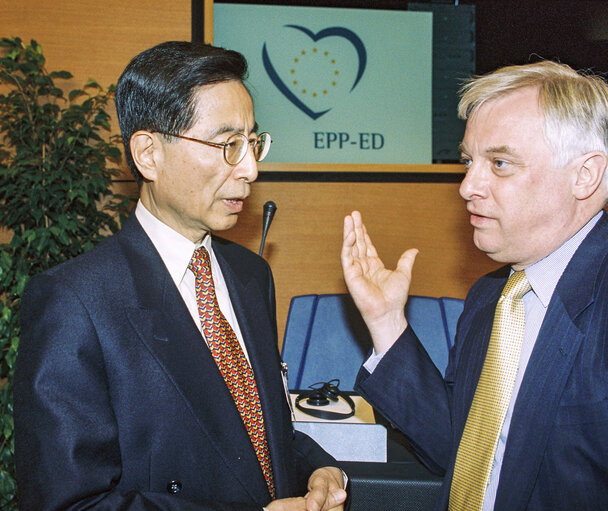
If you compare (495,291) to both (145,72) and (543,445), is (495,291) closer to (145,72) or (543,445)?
(543,445)

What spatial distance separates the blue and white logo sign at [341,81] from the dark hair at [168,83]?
181cm

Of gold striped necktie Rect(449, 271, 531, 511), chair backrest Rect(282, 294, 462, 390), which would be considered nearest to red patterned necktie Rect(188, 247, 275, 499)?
gold striped necktie Rect(449, 271, 531, 511)

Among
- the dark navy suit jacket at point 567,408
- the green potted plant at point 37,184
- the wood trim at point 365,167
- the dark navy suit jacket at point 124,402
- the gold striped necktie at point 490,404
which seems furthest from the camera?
the wood trim at point 365,167

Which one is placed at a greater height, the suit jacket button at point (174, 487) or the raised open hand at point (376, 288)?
the raised open hand at point (376, 288)

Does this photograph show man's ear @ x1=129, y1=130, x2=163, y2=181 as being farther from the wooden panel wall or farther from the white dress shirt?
the wooden panel wall

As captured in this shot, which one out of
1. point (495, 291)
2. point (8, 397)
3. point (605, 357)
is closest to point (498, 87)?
point (495, 291)

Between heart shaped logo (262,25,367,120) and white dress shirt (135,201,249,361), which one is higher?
heart shaped logo (262,25,367,120)

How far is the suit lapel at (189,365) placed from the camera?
1.12 m

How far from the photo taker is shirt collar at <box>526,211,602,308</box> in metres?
1.27

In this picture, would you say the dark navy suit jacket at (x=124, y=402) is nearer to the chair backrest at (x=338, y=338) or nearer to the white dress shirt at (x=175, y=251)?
the white dress shirt at (x=175, y=251)

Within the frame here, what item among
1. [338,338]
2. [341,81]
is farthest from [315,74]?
[338,338]

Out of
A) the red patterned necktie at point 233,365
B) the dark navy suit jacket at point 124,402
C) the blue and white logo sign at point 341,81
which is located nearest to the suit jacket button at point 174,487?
the dark navy suit jacket at point 124,402

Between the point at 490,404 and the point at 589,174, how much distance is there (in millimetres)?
531

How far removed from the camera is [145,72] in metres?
1.23
